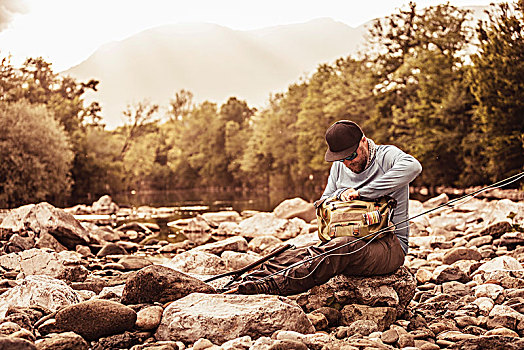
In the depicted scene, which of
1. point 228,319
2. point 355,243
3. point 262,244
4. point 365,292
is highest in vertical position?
point 355,243

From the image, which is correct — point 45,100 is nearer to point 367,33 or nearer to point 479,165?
point 367,33

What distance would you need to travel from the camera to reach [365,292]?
5746mm

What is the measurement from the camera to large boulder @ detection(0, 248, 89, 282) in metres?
8.12

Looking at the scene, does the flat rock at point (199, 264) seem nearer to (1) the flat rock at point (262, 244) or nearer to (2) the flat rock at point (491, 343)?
(1) the flat rock at point (262, 244)

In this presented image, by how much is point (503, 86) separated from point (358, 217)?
2176 cm

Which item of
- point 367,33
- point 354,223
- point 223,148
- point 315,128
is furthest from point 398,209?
point 223,148

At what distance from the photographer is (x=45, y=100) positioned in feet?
171

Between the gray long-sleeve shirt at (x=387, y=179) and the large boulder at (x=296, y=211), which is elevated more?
the gray long-sleeve shirt at (x=387, y=179)

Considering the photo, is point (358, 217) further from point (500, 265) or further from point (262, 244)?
point (262, 244)

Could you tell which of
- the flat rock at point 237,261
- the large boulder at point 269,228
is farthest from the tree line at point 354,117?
the flat rock at point 237,261

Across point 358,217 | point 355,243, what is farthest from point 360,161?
point 355,243

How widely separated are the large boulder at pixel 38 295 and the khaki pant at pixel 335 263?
6.09 feet

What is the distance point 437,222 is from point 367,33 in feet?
104

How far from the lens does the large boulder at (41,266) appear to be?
812 cm
